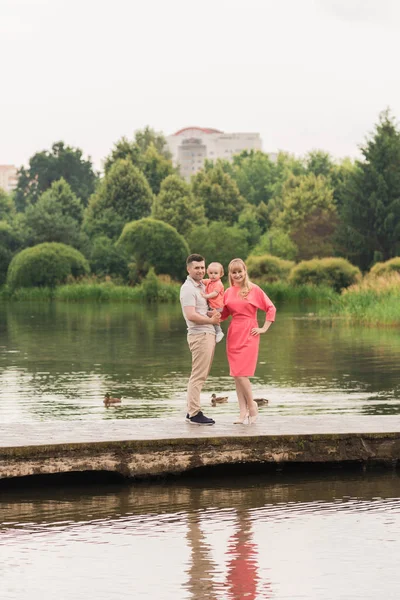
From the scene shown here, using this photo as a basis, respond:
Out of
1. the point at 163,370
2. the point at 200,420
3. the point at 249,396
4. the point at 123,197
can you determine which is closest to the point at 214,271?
the point at 249,396

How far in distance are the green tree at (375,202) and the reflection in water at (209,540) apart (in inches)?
2200

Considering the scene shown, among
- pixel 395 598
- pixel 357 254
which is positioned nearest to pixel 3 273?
pixel 357 254

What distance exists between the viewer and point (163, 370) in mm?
22391

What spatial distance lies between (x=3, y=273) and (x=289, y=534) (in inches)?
2541

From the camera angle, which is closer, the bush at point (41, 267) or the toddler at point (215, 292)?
the toddler at point (215, 292)

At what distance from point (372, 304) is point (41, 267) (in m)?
31.5

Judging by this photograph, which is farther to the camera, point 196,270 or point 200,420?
point 200,420

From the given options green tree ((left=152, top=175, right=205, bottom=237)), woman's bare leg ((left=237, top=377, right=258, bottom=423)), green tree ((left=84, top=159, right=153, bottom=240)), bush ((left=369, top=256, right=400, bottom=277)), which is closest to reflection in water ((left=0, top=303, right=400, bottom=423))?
woman's bare leg ((left=237, top=377, right=258, bottom=423))

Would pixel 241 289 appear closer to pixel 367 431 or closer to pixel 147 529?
pixel 367 431

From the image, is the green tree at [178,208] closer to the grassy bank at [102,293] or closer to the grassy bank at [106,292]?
the grassy bank at [106,292]

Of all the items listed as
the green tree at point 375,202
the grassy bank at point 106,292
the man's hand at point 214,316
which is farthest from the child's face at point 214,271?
the green tree at point 375,202

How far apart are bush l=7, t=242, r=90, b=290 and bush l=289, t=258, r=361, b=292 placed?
14572 millimetres

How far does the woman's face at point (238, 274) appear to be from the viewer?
11.6 meters

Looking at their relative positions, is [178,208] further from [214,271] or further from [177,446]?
[177,446]
